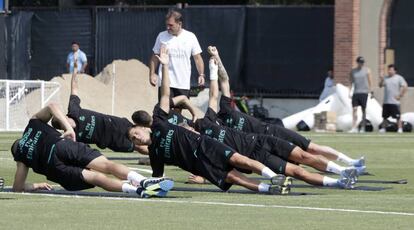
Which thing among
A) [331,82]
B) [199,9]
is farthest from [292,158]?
[199,9]

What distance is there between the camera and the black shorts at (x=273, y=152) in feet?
49.7

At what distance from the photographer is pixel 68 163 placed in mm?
13734

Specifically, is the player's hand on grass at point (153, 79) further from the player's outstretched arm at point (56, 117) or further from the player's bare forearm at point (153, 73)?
the player's outstretched arm at point (56, 117)

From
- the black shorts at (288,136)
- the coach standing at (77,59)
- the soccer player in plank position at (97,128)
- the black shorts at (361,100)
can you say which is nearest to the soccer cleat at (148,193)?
the black shorts at (288,136)

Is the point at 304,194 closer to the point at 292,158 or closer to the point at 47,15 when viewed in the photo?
the point at 292,158

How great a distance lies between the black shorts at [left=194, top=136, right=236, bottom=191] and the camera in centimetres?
1405

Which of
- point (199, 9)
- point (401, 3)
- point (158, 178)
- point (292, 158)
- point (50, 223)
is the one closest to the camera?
point (50, 223)

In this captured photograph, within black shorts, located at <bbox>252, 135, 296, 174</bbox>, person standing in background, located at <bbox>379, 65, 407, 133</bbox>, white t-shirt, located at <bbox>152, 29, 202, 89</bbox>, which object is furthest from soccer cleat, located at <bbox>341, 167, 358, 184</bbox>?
person standing in background, located at <bbox>379, 65, 407, 133</bbox>

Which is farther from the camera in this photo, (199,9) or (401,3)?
(199,9)

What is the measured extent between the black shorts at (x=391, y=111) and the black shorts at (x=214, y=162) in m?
20.4

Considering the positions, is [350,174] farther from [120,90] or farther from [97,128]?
[120,90]

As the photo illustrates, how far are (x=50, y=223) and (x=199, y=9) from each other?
97.2ft

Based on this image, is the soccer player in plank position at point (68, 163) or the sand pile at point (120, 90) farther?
the sand pile at point (120, 90)

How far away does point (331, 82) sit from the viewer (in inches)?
1469
